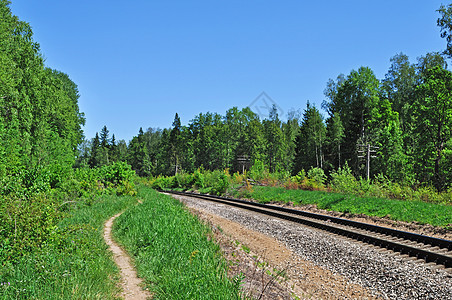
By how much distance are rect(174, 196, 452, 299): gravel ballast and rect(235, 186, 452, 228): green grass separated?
13.9ft

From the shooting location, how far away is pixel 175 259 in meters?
6.72

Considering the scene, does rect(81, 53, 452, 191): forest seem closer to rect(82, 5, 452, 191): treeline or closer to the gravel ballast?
rect(82, 5, 452, 191): treeline

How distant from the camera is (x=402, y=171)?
3681cm

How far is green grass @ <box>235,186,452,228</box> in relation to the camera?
13047mm

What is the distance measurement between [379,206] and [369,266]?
337 inches

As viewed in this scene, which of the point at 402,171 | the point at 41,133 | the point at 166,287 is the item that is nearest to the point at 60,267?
the point at 166,287

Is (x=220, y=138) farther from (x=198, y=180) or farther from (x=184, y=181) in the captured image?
(x=198, y=180)

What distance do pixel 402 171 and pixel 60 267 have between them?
38953mm

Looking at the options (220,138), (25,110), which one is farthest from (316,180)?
(220,138)

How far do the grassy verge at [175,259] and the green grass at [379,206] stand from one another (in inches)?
357

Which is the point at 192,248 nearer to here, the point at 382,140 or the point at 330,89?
the point at 382,140

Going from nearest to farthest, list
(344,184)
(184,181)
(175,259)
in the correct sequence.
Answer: (175,259) < (344,184) < (184,181)

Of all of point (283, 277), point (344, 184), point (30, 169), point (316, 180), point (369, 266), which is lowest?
point (369, 266)

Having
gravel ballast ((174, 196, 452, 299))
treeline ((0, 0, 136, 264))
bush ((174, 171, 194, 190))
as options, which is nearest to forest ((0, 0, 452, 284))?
treeline ((0, 0, 136, 264))
